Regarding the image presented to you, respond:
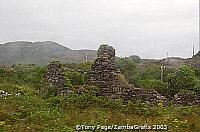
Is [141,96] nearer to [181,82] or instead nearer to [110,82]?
[110,82]

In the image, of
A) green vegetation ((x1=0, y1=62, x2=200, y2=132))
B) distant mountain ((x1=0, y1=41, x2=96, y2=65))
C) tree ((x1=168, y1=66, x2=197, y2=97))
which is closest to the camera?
green vegetation ((x1=0, y1=62, x2=200, y2=132))

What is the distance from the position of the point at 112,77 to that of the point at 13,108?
23.9 ft

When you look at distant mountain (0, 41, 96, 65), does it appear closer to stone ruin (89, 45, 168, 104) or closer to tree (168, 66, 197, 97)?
tree (168, 66, 197, 97)

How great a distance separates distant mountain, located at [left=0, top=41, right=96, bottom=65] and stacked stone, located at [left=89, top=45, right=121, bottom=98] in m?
89.3

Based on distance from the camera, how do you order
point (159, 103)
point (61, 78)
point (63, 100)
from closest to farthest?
point (63, 100), point (159, 103), point (61, 78)

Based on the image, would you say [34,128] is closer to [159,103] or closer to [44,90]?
[159,103]

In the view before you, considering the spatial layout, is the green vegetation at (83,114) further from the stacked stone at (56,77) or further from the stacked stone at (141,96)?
the stacked stone at (141,96)

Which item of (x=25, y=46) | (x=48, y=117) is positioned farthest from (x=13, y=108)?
(x=25, y=46)

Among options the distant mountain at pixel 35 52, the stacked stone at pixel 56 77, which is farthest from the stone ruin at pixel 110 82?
the distant mountain at pixel 35 52

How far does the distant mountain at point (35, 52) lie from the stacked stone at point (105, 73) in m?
89.3

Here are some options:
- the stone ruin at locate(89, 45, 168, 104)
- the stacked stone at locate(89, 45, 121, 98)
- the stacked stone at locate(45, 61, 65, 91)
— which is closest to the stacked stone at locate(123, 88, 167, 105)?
the stone ruin at locate(89, 45, 168, 104)

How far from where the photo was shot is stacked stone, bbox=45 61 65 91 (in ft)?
70.5

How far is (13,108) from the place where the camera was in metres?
15.0

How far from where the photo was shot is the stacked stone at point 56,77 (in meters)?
21.5
